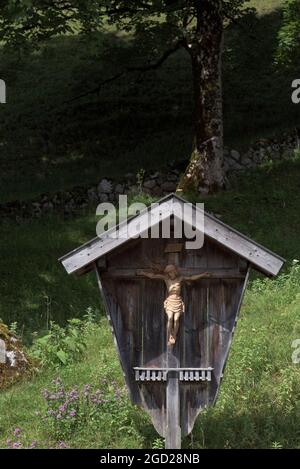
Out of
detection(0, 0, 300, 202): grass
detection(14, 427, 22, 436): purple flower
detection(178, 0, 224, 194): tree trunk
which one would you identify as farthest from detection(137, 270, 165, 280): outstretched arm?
detection(0, 0, 300, 202): grass

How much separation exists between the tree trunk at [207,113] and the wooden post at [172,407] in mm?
11769

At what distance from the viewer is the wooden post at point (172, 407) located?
9.07m

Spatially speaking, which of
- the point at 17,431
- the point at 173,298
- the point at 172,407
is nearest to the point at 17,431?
the point at 17,431

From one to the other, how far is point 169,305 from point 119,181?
13.7 m

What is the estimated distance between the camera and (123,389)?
36.0 feet

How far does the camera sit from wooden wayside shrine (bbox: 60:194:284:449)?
9148 mm

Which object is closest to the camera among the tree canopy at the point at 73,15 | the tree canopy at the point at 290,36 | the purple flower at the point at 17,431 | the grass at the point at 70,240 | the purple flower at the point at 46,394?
the purple flower at the point at 17,431

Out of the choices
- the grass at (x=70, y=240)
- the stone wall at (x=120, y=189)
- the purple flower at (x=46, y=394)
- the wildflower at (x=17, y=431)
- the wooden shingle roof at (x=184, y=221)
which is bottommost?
the wildflower at (x=17, y=431)

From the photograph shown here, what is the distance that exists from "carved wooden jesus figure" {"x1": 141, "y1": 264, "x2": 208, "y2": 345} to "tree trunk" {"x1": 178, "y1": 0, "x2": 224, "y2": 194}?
1162cm

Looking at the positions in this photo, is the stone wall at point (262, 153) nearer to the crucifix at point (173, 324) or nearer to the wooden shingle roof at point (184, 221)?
the crucifix at point (173, 324)

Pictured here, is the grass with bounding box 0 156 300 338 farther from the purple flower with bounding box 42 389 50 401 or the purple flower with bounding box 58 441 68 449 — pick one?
the purple flower with bounding box 58 441 68 449

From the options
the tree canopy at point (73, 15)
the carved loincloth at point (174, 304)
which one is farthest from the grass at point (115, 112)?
the carved loincloth at point (174, 304)

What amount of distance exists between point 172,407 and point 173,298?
1246 millimetres
